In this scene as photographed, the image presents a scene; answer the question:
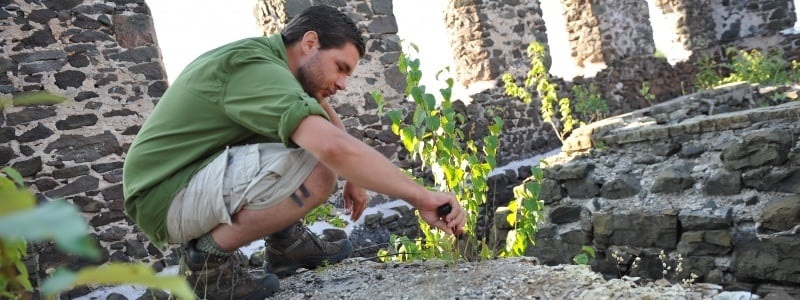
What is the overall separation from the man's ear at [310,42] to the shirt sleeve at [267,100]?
0.93 feet

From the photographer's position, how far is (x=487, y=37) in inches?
295

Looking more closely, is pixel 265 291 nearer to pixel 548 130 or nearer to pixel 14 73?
pixel 14 73

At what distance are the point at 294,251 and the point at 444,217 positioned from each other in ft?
3.01

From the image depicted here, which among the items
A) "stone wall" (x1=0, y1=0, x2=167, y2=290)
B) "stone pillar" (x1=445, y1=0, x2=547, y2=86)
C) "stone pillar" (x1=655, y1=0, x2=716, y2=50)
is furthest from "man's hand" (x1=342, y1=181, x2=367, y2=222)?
"stone pillar" (x1=655, y1=0, x2=716, y2=50)

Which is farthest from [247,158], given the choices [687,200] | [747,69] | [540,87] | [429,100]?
[747,69]

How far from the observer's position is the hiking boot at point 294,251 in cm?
273

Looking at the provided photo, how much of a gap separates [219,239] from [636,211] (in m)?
2.91

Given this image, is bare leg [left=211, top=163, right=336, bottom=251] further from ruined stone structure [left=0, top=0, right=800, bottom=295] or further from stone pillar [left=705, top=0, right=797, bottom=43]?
stone pillar [left=705, top=0, right=797, bottom=43]

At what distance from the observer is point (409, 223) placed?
18.2 ft

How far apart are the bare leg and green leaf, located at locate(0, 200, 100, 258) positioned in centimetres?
173

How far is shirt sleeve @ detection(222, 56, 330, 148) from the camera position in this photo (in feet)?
6.11

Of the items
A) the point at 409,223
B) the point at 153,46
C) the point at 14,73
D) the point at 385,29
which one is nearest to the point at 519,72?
the point at 385,29

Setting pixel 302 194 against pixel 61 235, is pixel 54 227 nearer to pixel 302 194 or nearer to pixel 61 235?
pixel 61 235

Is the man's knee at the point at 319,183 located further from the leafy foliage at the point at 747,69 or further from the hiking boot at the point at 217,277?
the leafy foliage at the point at 747,69
